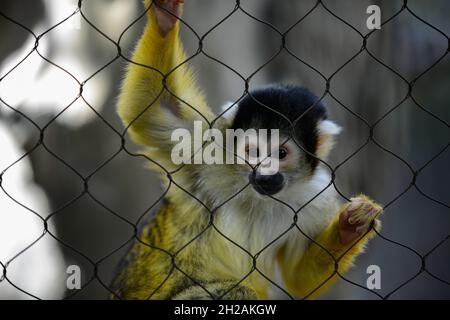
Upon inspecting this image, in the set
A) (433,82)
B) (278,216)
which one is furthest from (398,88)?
(278,216)

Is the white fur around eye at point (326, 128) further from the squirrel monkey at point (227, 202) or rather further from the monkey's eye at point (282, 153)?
the monkey's eye at point (282, 153)

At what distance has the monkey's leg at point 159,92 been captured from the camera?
7.98 ft

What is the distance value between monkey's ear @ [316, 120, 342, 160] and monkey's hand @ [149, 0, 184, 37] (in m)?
0.72

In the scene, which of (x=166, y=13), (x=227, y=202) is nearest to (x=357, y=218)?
(x=227, y=202)

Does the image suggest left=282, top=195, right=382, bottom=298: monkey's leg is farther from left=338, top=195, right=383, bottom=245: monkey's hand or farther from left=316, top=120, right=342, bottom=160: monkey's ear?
left=316, top=120, right=342, bottom=160: monkey's ear

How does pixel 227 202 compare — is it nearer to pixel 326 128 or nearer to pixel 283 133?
pixel 283 133

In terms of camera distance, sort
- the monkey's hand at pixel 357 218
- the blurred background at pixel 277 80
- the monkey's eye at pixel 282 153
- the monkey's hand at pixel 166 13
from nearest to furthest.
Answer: the monkey's hand at pixel 166 13 < the monkey's hand at pixel 357 218 < the monkey's eye at pixel 282 153 < the blurred background at pixel 277 80

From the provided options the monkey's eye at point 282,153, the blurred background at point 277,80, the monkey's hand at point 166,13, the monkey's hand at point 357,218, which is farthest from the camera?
the blurred background at point 277,80

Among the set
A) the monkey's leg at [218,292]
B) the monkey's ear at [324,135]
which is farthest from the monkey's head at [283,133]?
the monkey's leg at [218,292]

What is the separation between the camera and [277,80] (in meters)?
5.12

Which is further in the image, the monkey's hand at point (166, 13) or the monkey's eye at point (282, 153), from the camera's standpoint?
the monkey's eye at point (282, 153)

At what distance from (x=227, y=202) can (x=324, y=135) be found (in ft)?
1.61

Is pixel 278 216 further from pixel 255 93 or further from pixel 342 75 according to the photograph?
pixel 342 75

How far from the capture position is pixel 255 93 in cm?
253
